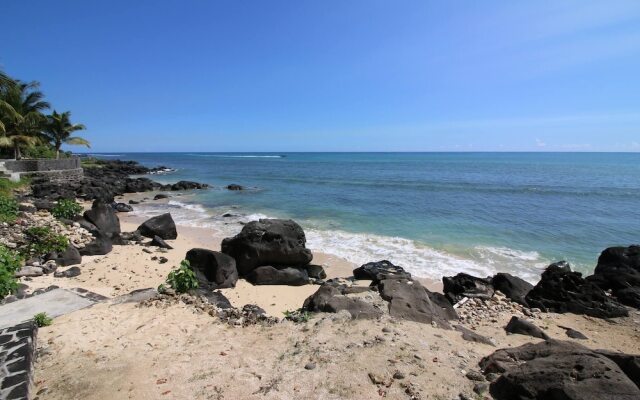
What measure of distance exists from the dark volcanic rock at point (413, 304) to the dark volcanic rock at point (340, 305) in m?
0.55

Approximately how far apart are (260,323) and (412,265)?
8441 mm

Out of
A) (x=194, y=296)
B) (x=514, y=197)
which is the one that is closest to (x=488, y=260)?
(x=194, y=296)

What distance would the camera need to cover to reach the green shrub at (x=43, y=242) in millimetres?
10672

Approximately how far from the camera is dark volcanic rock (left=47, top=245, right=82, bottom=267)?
417 inches

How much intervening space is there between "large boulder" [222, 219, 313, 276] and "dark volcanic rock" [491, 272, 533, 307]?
6.17 meters

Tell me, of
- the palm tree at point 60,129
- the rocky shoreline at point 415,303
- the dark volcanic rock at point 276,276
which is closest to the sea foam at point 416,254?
the rocky shoreline at point 415,303

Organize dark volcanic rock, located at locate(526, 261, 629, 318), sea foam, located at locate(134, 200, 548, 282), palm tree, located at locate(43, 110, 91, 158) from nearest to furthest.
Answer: dark volcanic rock, located at locate(526, 261, 629, 318)
sea foam, located at locate(134, 200, 548, 282)
palm tree, located at locate(43, 110, 91, 158)

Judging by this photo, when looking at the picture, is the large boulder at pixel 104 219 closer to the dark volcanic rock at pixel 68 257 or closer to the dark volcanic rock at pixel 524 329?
the dark volcanic rock at pixel 68 257

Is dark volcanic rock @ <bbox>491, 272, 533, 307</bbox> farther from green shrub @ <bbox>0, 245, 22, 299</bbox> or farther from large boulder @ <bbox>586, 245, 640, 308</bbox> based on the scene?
green shrub @ <bbox>0, 245, 22, 299</bbox>

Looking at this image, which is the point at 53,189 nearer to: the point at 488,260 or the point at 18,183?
the point at 18,183

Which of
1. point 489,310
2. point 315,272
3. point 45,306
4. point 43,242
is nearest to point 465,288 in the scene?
point 489,310

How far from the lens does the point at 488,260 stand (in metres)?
14.7

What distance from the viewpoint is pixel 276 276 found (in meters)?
11.5

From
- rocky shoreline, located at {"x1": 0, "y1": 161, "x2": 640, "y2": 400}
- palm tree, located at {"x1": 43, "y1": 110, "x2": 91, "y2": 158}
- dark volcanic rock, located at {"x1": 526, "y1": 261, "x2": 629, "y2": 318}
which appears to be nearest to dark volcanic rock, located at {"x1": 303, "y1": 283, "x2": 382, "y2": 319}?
rocky shoreline, located at {"x1": 0, "y1": 161, "x2": 640, "y2": 400}
